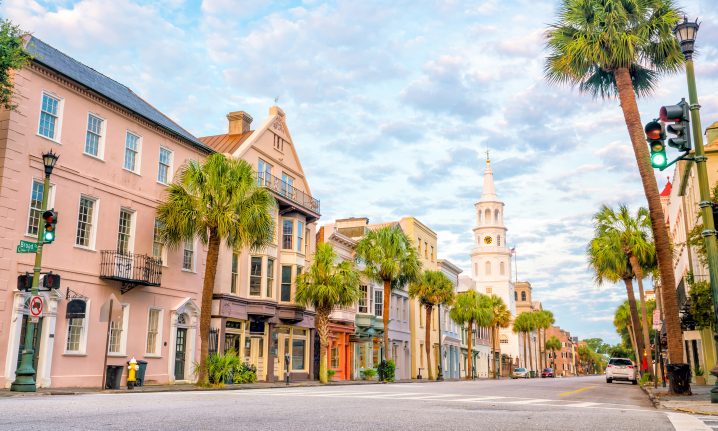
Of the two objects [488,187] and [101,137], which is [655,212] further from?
[488,187]

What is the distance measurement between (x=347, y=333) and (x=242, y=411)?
36197mm

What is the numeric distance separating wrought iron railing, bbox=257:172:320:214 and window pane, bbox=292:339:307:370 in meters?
8.25

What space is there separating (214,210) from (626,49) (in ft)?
53.8

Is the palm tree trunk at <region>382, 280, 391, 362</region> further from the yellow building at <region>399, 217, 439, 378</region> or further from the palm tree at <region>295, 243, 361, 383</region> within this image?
the yellow building at <region>399, 217, 439, 378</region>

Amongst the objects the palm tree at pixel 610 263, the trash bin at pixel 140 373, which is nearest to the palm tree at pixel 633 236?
the palm tree at pixel 610 263

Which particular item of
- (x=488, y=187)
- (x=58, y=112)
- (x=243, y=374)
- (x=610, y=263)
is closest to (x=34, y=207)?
(x=58, y=112)

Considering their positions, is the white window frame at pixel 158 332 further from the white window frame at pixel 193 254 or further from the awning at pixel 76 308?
the awning at pixel 76 308

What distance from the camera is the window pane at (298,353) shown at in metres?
39.8

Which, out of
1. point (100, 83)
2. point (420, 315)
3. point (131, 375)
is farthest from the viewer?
point (420, 315)

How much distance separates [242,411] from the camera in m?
10.8

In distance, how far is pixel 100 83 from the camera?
92.8 feet

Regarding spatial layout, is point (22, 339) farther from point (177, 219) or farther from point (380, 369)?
point (380, 369)

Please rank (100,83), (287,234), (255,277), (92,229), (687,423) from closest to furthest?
(687,423), (92,229), (100,83), (255,277), (287,234)

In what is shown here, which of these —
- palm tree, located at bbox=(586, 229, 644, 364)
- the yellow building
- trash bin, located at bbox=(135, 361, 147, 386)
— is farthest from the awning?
the yellow building
